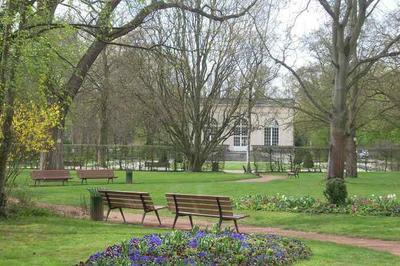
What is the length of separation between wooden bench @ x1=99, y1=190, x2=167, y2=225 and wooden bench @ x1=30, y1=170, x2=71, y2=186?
1247cm

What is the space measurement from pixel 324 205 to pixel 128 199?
21.1ft

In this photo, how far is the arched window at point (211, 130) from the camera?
4852 centimetres

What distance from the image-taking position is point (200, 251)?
809 centimetres

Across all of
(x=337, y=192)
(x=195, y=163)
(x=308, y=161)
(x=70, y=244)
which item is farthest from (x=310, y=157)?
(x=70, y=244)

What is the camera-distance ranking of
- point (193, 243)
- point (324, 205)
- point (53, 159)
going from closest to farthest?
1. point (193, 243)
2. point (324, 205)
3. point (53, 159)

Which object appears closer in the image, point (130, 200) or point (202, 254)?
Answer: point (202, 254)

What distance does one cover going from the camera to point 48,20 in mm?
12984

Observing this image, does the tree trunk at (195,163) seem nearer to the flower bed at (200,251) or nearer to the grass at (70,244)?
the grass at (70,244)

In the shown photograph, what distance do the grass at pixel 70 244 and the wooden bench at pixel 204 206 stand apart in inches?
42.4

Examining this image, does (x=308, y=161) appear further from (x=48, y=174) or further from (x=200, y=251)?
(x=200, y=251)

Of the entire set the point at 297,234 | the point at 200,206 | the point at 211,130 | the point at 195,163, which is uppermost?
the point at 211,130

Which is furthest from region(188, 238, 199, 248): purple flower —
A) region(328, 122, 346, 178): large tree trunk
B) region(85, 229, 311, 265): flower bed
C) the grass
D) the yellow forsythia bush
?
region(328, 122, 346, 178): large tree trunk

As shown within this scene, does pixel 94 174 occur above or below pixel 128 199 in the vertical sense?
above

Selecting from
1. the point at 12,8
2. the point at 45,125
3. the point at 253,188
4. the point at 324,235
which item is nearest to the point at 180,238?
the point at 324,235
